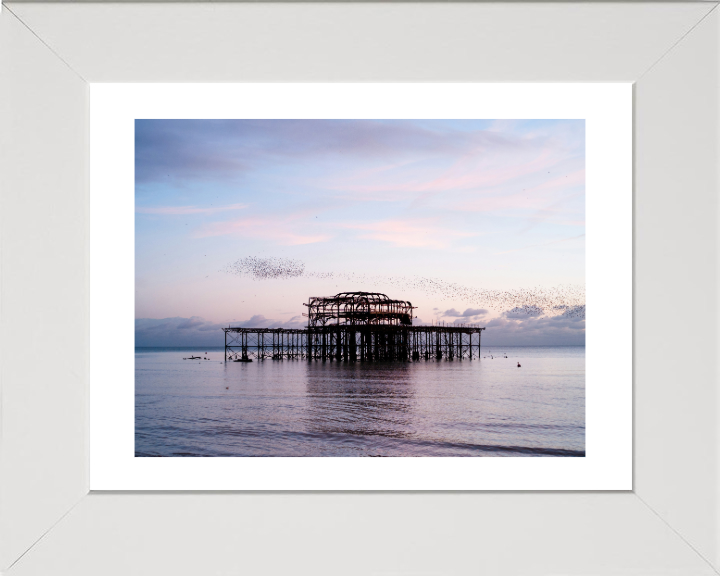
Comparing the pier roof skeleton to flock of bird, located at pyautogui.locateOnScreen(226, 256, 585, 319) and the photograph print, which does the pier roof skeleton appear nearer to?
the photograph print

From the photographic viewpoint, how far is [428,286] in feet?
80.5

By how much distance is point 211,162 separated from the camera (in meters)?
20.9

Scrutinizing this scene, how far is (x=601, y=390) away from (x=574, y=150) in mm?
20470

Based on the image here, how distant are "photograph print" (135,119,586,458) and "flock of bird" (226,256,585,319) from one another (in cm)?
7

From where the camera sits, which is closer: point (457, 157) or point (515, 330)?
point (457, 157)

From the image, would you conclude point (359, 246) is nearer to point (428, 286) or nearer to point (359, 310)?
point (359, 310)

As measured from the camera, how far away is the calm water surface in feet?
31.4

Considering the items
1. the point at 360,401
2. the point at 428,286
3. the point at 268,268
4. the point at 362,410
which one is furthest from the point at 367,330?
the point at 362,410

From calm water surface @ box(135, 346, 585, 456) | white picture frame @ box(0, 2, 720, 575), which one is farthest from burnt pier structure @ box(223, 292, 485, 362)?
white picture frame @ box(0, 2, 720, 575)

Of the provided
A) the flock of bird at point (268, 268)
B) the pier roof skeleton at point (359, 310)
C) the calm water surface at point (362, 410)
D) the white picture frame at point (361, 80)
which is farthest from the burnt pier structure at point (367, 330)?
the white picture frame at point (361, 80)

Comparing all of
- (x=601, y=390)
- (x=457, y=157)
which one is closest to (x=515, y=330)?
(x=457, y=157)

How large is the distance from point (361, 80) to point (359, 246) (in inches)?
841
